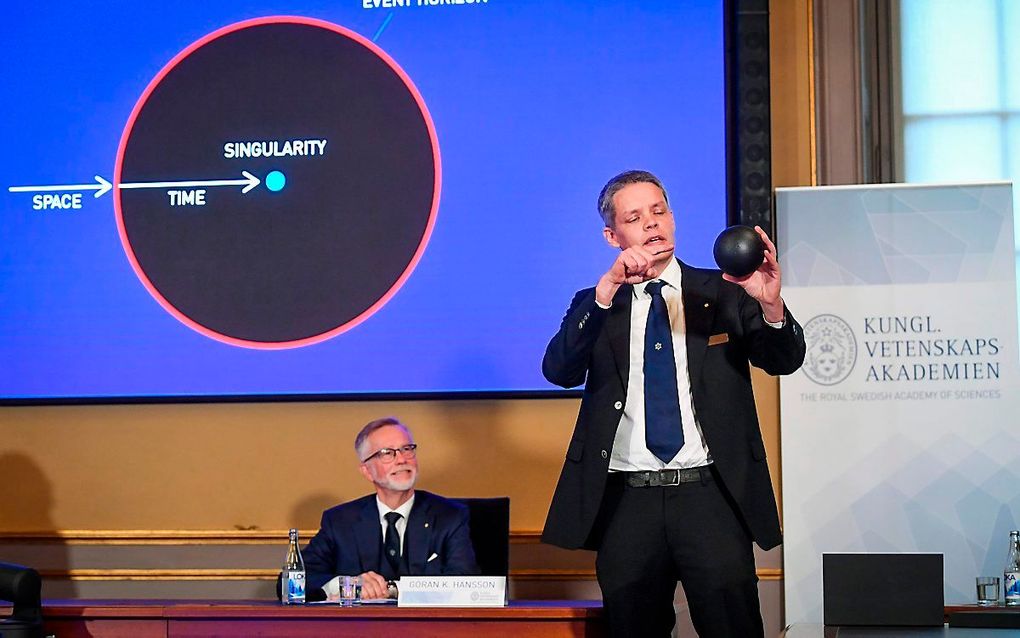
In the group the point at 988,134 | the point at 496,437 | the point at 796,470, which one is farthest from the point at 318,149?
the point at 988,134

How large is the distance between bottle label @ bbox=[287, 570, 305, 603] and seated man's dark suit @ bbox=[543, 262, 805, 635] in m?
0.65

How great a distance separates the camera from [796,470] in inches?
169

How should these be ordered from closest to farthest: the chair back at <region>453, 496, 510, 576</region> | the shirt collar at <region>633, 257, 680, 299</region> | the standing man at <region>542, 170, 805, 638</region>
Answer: the standing man at <region>542, 170, 805, 638</region>, the shirt collar at <region>633, 257, 680, 299</region>, the chair back at <region>453, 496, 510, 576</region>

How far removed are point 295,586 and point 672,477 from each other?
3.30ft

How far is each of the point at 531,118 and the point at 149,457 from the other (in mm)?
1839

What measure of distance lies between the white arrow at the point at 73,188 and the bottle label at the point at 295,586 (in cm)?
210

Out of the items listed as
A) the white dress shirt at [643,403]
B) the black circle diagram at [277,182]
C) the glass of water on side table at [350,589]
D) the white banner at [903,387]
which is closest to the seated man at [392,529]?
the glass of water on side table at [350,589]

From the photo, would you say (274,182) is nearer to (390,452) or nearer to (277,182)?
(277,182)

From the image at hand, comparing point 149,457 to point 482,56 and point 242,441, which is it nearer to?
point 242,441

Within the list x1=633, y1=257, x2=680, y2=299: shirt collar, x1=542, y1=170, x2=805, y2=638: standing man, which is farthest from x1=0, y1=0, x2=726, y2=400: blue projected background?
x1=542, y1=170, x2=805, y2=638: standing man

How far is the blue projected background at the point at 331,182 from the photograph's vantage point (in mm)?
4629

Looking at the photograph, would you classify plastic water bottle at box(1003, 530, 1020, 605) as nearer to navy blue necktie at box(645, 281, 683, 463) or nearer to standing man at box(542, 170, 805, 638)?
standing man at box(542, 170, 805, 638)

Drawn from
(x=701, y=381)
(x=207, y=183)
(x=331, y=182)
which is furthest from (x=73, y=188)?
(x=701, y=381)

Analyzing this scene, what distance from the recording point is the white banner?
4176mm
